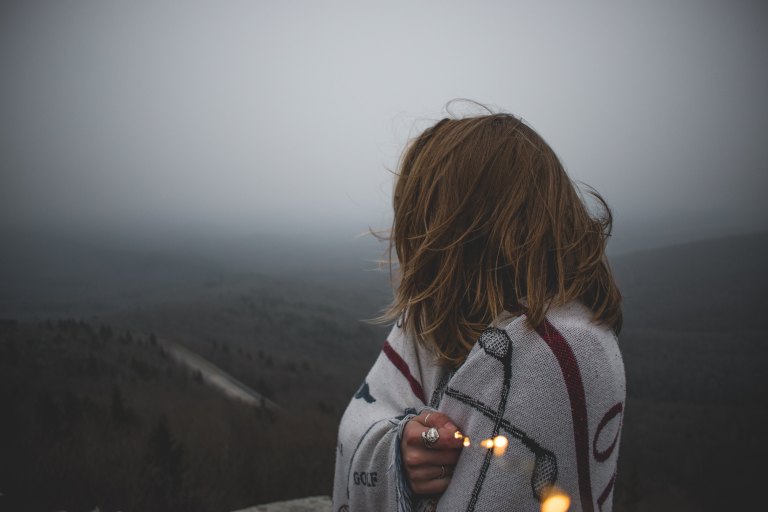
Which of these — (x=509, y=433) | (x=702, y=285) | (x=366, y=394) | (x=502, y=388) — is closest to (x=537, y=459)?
(x=509, y=433)

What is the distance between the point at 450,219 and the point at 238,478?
24.9 ft

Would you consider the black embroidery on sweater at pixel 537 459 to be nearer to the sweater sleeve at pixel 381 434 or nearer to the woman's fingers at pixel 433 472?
the woman's fingers at pixel 433 472

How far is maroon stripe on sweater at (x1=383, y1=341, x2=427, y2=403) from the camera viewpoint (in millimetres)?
1508

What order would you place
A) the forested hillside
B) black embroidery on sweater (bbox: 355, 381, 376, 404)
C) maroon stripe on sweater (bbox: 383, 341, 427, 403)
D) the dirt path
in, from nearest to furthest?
maroon stripe on sweater (bbox: 383, 341, 427, 403)
black embroidery on sweater (bbox: 355, 381, 376, 404)
the forested hillside
the dirt path

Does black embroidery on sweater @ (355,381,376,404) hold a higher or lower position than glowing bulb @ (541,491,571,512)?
lower

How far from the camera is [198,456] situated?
734cm

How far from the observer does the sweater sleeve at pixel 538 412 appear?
39.2 inches

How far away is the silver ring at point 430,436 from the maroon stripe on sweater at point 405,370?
35 cm

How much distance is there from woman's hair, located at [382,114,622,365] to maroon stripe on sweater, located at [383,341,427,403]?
0.21 meters

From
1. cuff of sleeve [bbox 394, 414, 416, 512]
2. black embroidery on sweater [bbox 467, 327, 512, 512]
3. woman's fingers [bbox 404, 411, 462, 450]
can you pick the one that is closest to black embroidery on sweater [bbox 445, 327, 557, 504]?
black embroidery on sweater [bbox 467, 327, 512, 512]

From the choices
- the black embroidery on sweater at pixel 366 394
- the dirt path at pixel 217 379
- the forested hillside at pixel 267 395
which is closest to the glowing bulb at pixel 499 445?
the black embroidery on sweater at pixel 366 394

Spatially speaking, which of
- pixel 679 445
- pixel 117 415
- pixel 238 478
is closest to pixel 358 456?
pixel 238 478

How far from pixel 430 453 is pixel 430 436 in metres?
0.06

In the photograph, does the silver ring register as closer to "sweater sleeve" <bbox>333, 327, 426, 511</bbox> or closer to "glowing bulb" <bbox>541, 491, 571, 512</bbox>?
"sweater sleeve" <bbox>333, 327, 426, 511</bbox>
